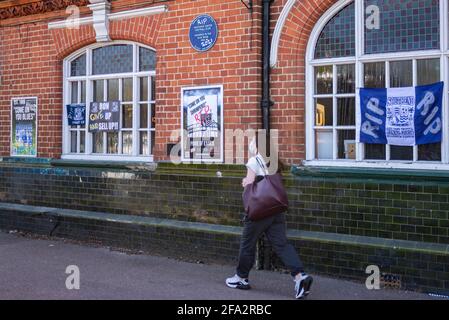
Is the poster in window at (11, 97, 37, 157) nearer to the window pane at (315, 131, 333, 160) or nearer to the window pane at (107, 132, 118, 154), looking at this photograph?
the window pane at (107, 132, 118, 154)

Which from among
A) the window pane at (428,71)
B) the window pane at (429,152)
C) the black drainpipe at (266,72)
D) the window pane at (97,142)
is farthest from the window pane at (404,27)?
the window pane at (97,142)

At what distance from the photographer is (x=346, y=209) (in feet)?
22.5

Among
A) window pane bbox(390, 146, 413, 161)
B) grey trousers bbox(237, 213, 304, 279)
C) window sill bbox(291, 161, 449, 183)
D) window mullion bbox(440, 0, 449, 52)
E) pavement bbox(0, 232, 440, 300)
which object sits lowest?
pavement bbox(0, 232, 440, 300)

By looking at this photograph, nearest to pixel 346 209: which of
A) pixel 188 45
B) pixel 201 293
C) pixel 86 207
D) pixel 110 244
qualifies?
pixel 201 293

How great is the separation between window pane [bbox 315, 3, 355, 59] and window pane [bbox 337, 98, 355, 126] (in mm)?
586

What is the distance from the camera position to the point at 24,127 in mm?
10109

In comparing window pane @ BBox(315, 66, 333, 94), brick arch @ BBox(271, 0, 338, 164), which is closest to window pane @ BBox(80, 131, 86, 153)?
brick arch @ BBox(271, 0, 338, 164)

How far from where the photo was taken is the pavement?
6.12 meters

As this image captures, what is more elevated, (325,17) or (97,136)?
(325,17)

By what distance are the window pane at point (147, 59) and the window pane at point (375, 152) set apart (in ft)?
11.9

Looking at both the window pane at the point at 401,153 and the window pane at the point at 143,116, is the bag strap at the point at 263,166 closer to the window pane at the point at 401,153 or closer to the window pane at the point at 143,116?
the window pane at the point at 401,153

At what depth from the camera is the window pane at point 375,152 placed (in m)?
6.90

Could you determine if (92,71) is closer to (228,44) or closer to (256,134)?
(228,44)

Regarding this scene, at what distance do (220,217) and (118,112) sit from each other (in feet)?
8.73
